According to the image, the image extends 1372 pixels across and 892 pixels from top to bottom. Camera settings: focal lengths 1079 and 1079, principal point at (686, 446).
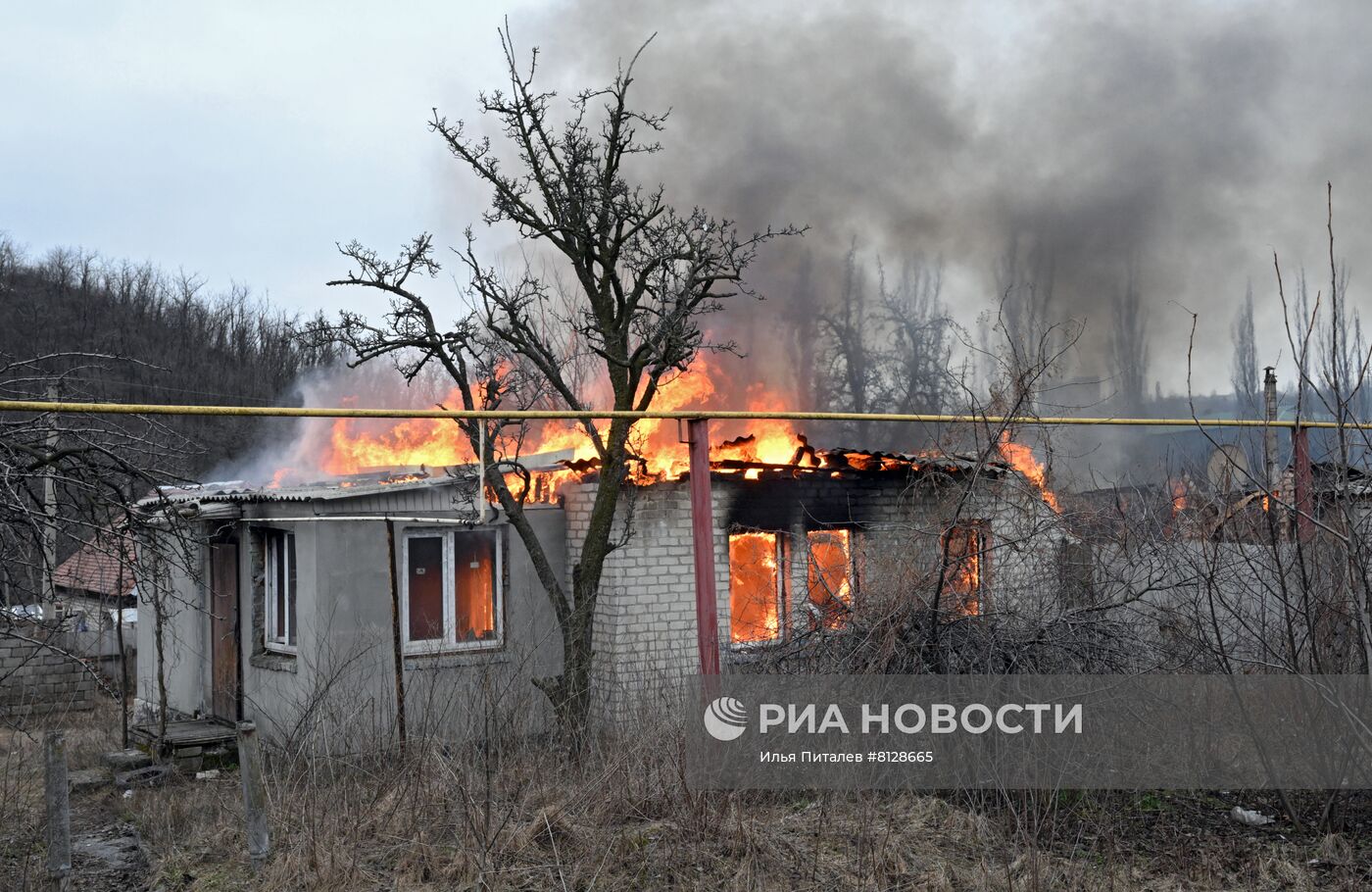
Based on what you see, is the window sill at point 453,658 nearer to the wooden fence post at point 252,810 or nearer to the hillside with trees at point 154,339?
the wooden fence post at point 252,810

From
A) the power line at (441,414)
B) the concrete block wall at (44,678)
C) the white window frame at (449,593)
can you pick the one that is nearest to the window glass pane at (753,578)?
the white window frame at (449,593)

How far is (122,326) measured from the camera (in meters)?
34.8

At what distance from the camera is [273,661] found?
10984 mm

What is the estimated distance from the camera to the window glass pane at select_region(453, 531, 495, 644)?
1122 cm

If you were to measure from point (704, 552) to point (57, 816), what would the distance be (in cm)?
391

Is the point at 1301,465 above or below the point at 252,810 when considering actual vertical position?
above

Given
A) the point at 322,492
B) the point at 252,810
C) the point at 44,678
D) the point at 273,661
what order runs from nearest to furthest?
1. the point at 252,810
2. the point at 322,492
3. the point at 273,661
4. the point at 44,678

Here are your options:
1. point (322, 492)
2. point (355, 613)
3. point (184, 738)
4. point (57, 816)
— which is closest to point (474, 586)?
point (355, 613)

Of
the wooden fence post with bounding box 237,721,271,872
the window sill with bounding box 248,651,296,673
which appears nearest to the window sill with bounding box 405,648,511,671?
the window sill with bounding box 248,651,296,673

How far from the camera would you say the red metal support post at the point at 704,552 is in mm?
6809

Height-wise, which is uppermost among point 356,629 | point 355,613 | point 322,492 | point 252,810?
point 322,492

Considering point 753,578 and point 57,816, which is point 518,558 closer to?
point 753,578

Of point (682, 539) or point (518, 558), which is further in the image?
point (518, 558)

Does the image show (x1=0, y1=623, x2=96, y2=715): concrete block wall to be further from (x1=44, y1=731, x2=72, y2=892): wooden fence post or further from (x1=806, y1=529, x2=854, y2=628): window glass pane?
(x1=806, y1=529, x2=854, y2=628): window glass pane
